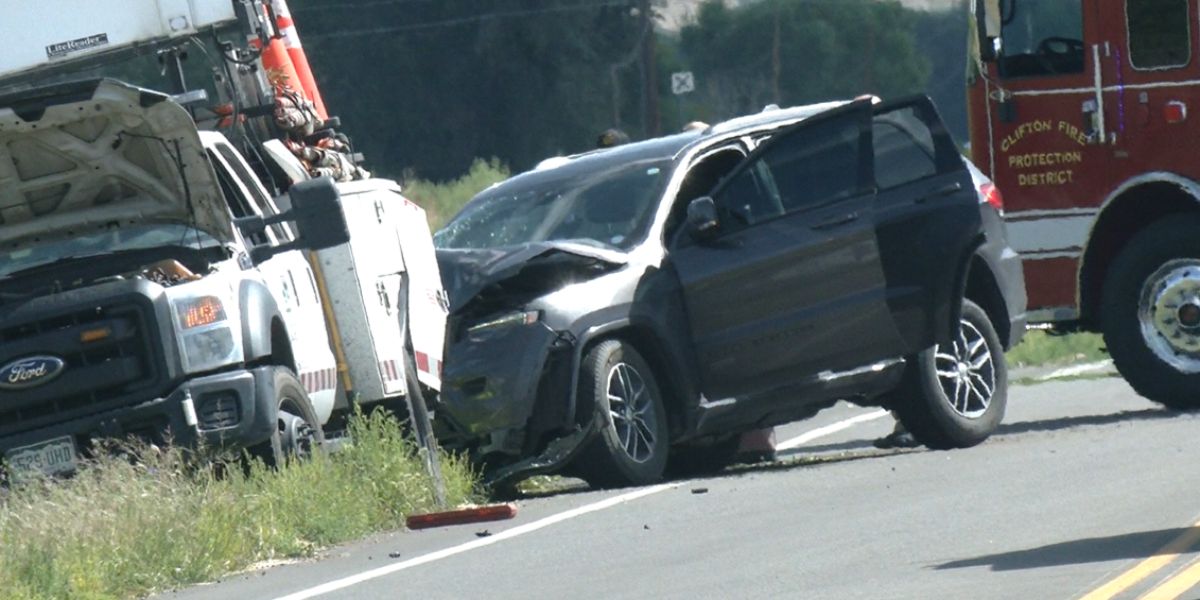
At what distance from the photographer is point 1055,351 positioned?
24.5 m

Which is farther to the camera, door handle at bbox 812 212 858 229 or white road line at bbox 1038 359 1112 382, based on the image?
white road line at bbox 1038 359 1112 382

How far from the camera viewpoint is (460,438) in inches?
515

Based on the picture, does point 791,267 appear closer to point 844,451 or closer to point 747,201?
point 747,201

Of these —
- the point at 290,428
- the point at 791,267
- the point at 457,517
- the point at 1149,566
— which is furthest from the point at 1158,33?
the point at 1149,566

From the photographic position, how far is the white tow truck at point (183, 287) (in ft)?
38.2

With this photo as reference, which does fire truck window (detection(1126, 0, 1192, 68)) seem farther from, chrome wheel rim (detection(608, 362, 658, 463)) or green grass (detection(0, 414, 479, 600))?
green grass (detection(0, 414, 479, 600))

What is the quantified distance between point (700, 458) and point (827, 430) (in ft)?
11.6

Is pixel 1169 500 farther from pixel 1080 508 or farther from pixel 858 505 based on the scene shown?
pixel 858 505

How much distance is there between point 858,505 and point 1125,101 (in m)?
4.98

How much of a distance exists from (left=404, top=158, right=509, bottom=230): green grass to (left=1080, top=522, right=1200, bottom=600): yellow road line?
2837 centimetres

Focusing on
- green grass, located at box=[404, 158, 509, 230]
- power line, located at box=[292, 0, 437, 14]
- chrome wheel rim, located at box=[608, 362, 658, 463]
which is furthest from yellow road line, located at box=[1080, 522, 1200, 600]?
power line, located at box=[292, 0, 437, 14]

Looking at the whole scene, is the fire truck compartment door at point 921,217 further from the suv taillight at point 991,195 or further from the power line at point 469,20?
the power line at point 469,20

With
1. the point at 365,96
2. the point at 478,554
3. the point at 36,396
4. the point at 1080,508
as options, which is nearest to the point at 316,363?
the point at 36,396

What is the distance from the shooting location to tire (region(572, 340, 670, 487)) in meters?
12.6
